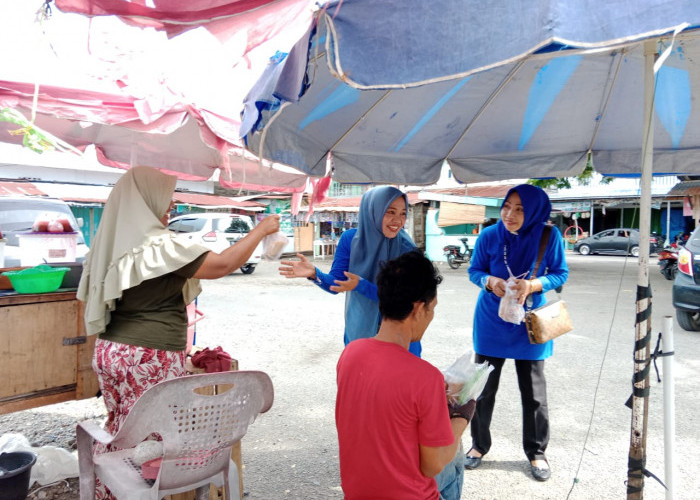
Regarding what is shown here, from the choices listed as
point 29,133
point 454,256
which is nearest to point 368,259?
point 29,133

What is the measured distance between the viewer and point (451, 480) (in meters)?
1.86

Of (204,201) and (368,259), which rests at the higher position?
(204,201)

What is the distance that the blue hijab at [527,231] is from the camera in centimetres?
279

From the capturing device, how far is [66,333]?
2.58 meters

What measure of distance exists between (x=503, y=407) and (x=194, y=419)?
305 cm

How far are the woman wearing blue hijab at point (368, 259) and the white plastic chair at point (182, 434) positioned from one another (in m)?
0.84

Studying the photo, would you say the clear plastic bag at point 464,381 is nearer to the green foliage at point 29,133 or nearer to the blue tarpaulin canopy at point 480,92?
the blue tarpaulin canopy at point 480,92

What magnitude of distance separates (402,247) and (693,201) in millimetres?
19125

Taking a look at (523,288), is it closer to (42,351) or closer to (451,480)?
(451,480)

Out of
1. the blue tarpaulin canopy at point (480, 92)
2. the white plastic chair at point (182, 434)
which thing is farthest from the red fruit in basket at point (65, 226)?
the white plastic chair at point (182, 434)

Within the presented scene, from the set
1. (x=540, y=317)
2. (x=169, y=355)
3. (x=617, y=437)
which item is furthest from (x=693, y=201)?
(x=169, y=355)

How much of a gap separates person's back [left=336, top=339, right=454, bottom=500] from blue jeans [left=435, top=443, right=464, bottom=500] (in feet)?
0.94

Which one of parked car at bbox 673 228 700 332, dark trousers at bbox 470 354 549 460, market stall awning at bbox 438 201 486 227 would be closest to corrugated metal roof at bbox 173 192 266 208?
market stall awning at bbox 438 201 486 227

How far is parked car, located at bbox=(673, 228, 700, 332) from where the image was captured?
20.6 feet
